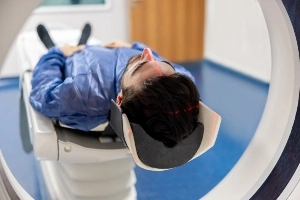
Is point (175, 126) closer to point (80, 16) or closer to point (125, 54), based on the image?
point (125, 54)

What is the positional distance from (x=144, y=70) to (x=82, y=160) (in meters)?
0.46

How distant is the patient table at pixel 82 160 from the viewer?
1.31 meters

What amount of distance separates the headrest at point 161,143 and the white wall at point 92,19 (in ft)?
10.7

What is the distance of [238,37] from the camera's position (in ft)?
12.9

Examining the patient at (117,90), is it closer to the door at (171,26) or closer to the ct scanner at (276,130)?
the ct scanner at (276,130)

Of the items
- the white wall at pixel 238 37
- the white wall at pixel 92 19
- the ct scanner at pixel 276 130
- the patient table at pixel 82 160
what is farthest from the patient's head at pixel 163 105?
the white wall at pixel 92 19

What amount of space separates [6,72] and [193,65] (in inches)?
82.6

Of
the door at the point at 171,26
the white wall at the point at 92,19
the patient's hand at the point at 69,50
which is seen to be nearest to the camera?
the patient's hand at the point at 69,50

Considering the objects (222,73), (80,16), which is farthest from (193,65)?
(80,16)

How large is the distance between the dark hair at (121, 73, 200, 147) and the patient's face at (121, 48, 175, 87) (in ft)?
0.12

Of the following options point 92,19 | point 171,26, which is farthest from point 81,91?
point 171,26

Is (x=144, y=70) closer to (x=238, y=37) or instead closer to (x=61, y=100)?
(x=61, y=100)

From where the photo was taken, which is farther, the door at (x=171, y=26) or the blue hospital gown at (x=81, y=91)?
the door at (x=171, y=26)

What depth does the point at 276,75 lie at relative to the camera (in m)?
1.12
